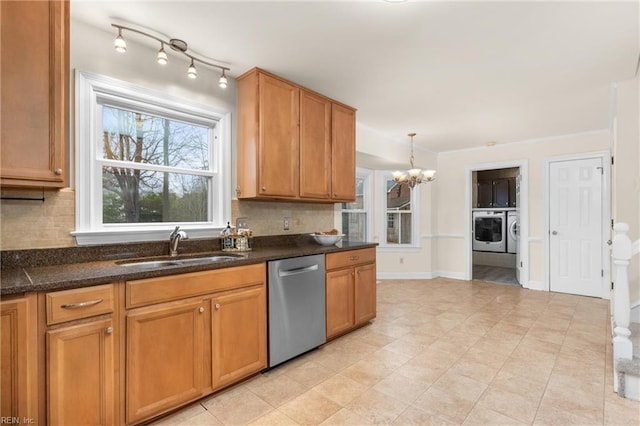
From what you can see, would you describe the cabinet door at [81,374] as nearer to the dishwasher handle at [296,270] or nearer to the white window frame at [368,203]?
the dishwasher handle at [296,270]

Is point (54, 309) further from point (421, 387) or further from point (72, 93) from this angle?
point (421, 387)

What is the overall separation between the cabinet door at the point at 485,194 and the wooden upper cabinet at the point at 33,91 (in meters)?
8.00

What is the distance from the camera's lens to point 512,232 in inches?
276

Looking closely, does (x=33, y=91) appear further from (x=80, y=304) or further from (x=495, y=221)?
(x=495, y=221)

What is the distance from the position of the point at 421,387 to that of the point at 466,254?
166 inches

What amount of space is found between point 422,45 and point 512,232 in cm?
603

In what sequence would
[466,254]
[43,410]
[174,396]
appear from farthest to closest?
[466,254] → [174,396] → [43,410]

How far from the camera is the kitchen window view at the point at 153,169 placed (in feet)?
7.57

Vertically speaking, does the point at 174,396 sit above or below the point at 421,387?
above

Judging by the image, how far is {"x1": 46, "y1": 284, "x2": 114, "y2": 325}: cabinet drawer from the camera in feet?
4.83

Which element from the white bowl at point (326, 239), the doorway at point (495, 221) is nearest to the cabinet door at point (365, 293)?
the white bowl at point (326, 239)

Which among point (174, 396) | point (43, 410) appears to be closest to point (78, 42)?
point (43, 410)

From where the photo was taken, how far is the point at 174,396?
1.87 metres

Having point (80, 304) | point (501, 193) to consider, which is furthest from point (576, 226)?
point (80, 304)
